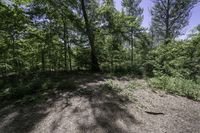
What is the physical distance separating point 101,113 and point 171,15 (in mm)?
14532

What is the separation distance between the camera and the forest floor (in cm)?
375

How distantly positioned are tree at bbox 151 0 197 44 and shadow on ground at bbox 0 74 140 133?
12193 mm

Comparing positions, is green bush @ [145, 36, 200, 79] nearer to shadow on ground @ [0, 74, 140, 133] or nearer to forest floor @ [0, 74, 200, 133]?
forest floor @ [0, 74, 200, 133]

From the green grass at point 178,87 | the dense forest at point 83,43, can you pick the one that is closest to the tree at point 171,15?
the dense forest at point 83,43

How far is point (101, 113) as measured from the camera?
13.8 feet

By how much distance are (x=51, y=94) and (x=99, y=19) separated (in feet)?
23.1

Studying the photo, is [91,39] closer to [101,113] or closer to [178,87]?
[178,87]

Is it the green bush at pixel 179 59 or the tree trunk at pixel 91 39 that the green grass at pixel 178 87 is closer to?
the green bush at pixel 179 59

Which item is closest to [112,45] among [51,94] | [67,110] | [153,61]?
[153,61]

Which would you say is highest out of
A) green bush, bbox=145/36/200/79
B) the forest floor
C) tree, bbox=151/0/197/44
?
tree, bbox=151/0/197/44

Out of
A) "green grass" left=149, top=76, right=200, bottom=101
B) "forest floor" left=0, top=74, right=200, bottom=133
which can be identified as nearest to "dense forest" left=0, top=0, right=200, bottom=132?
"green grass" left=149, top=76, right=200, bottom=101

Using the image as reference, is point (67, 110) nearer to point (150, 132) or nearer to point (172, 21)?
point (150, 132)

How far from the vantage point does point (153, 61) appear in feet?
36.7

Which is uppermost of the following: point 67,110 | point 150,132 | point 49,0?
point 49,0
